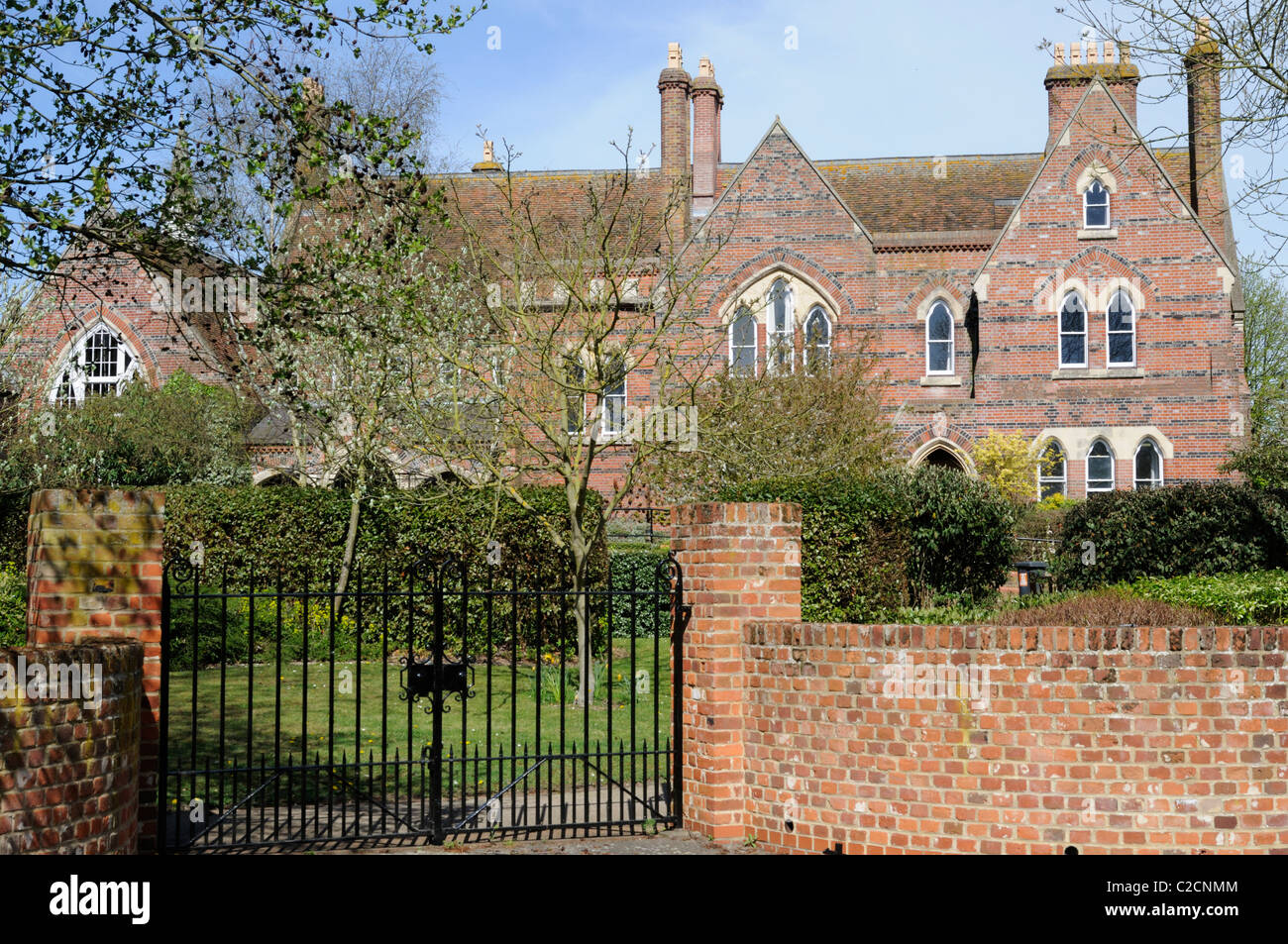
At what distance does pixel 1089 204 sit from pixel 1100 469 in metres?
6.64

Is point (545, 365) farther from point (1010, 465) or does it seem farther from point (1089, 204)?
point (1089, 204)

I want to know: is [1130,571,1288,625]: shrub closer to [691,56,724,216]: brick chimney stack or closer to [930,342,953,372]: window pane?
[930,342,953,372]: window pane

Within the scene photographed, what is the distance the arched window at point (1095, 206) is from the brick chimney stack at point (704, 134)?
32.2ft

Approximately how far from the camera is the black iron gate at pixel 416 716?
7.58 m

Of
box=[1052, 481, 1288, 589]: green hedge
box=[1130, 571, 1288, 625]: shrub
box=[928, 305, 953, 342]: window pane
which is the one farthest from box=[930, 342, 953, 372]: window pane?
box=[1130, 571, 1288, 625]: shrub

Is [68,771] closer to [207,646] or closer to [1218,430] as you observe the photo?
[207,646]

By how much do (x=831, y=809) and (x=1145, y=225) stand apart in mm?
25149

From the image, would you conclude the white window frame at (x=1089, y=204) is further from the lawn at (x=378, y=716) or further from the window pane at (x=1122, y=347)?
the lawn at (x=378, y=716)

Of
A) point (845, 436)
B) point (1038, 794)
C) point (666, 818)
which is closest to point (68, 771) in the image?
point (666, 818)

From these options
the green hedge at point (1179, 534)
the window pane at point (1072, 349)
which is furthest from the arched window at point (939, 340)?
the green hedge at point (1179, 534)

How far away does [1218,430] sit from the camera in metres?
27.8

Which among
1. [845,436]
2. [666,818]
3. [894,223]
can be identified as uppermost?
[894,223]

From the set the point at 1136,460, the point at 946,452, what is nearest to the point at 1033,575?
the point at 946,452

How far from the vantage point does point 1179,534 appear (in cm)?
1650
